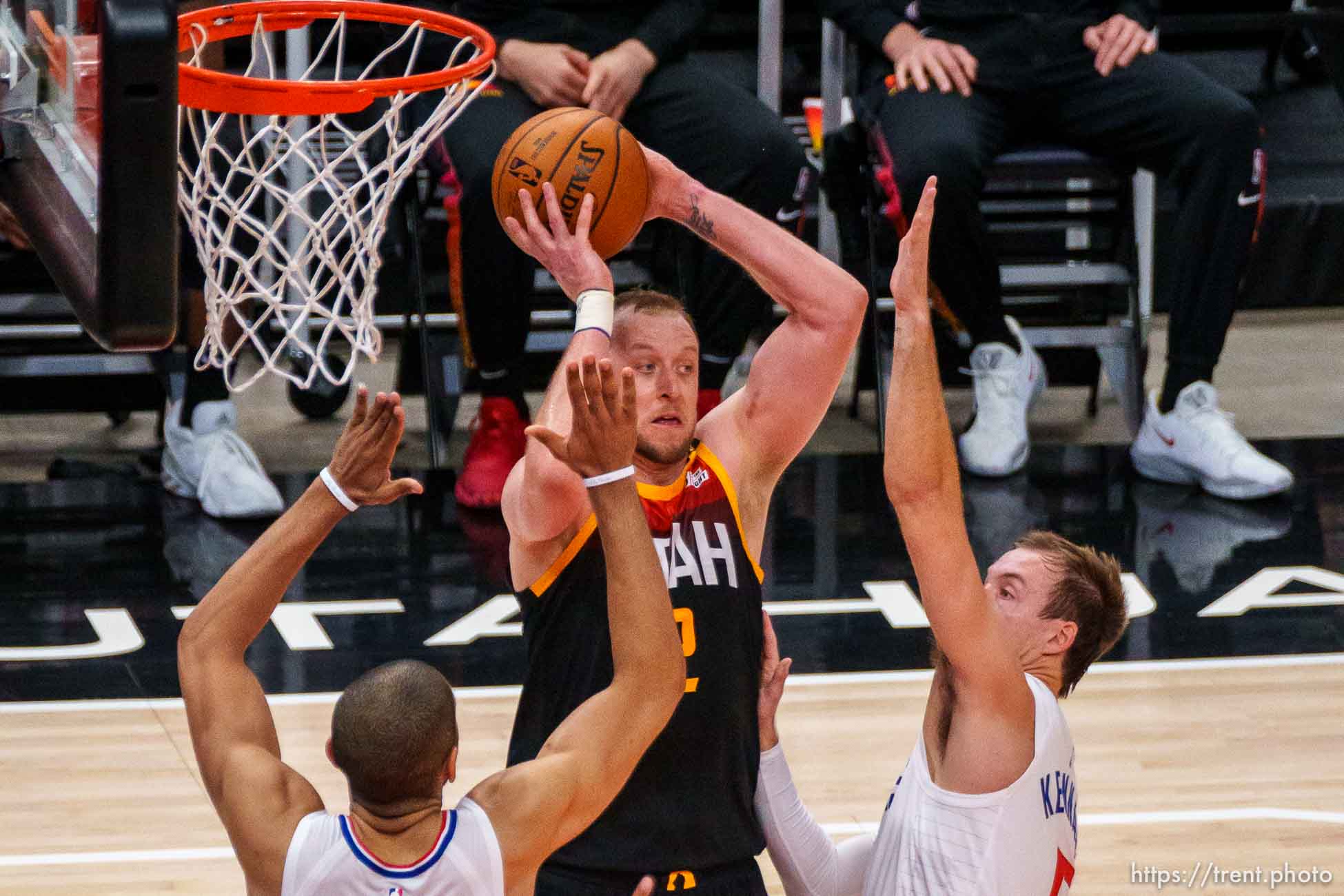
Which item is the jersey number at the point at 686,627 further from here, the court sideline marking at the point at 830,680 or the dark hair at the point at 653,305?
the court sideline marking at the point at 830,680

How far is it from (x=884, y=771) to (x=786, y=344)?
4.44 feet

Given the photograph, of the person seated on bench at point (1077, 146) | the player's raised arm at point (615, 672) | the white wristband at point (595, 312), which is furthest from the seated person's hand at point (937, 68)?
the player's raised arm at point (615, 672)

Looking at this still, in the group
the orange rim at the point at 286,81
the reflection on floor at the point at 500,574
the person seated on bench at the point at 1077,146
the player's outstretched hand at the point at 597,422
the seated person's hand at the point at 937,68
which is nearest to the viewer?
the player's outstretched hand at the point at 597,422

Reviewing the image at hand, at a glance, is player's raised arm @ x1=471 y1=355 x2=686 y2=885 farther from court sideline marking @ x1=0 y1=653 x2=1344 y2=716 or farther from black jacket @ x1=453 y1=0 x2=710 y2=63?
black jacket @ x1=453 y1=0 x2=710 y2=63

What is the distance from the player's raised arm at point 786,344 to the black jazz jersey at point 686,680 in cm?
13

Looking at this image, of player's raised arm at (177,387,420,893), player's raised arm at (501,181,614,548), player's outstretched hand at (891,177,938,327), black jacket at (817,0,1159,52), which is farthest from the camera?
black jacket at (817,0,1159,52)

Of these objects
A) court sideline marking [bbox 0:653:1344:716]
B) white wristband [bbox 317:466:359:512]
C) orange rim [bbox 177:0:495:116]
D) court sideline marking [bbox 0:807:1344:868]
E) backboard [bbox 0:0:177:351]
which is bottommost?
court sideline marking [bbox 0:653:1344:716]

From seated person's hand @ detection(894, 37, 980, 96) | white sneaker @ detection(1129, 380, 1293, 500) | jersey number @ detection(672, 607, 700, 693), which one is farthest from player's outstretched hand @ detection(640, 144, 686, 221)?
white sneaker @ detection(1129, 380, 1293, 500)

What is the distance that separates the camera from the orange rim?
3.14 m

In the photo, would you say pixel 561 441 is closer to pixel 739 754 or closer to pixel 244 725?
pixel 244 725

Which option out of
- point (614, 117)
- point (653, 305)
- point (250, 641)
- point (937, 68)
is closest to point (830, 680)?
point (653, 305)

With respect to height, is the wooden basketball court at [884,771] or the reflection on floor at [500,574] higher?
the wooden basketball court at [884,771]

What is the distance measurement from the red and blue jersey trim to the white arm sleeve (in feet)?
3.24

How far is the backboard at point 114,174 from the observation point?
6.16 feet
